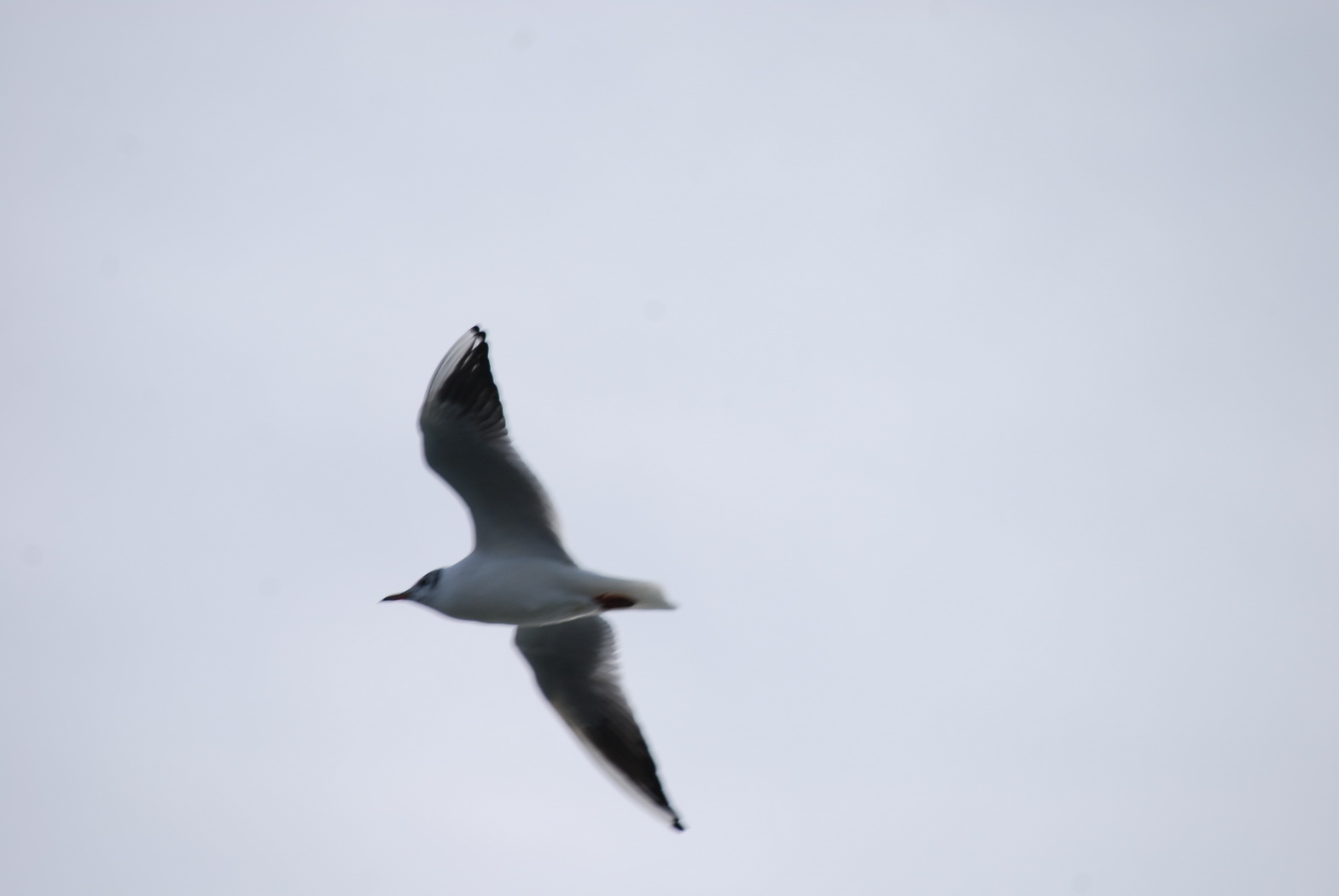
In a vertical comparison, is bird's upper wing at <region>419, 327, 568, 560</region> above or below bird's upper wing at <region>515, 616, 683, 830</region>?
above

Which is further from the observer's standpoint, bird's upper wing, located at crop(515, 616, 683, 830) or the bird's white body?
bird's upper wing, located at crop(515, 616, 683, 830)

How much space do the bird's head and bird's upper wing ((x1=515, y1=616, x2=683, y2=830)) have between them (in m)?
0.77

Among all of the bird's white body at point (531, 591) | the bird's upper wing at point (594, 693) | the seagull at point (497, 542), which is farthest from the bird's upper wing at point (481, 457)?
the bird's upper wing at point (594, 693)

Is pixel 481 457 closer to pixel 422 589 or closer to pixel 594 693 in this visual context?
pixel 422 589

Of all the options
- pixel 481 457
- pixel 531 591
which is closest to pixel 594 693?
pixel 531 591

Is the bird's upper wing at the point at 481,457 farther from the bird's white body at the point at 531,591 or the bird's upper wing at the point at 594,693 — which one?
the bird's upper wing at the point at 594,693

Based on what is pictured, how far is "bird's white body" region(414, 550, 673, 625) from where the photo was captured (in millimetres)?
8820

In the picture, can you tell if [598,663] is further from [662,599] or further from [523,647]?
[662,599]

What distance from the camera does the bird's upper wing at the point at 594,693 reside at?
9.68 m

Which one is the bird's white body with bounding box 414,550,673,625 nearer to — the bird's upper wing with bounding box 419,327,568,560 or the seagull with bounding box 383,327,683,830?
the seagull with bounding box 383,327,683,830

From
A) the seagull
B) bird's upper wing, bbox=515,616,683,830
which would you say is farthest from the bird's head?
bird's upper wing, bbox=515,616,683,830

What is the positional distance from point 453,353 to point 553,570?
5.00 ft

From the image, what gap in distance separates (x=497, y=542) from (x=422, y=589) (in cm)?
62

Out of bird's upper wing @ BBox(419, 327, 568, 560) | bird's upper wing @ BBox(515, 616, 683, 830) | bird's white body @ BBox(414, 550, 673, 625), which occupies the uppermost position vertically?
bird's upper wing @ BBox(419, 327, 568, 560)
